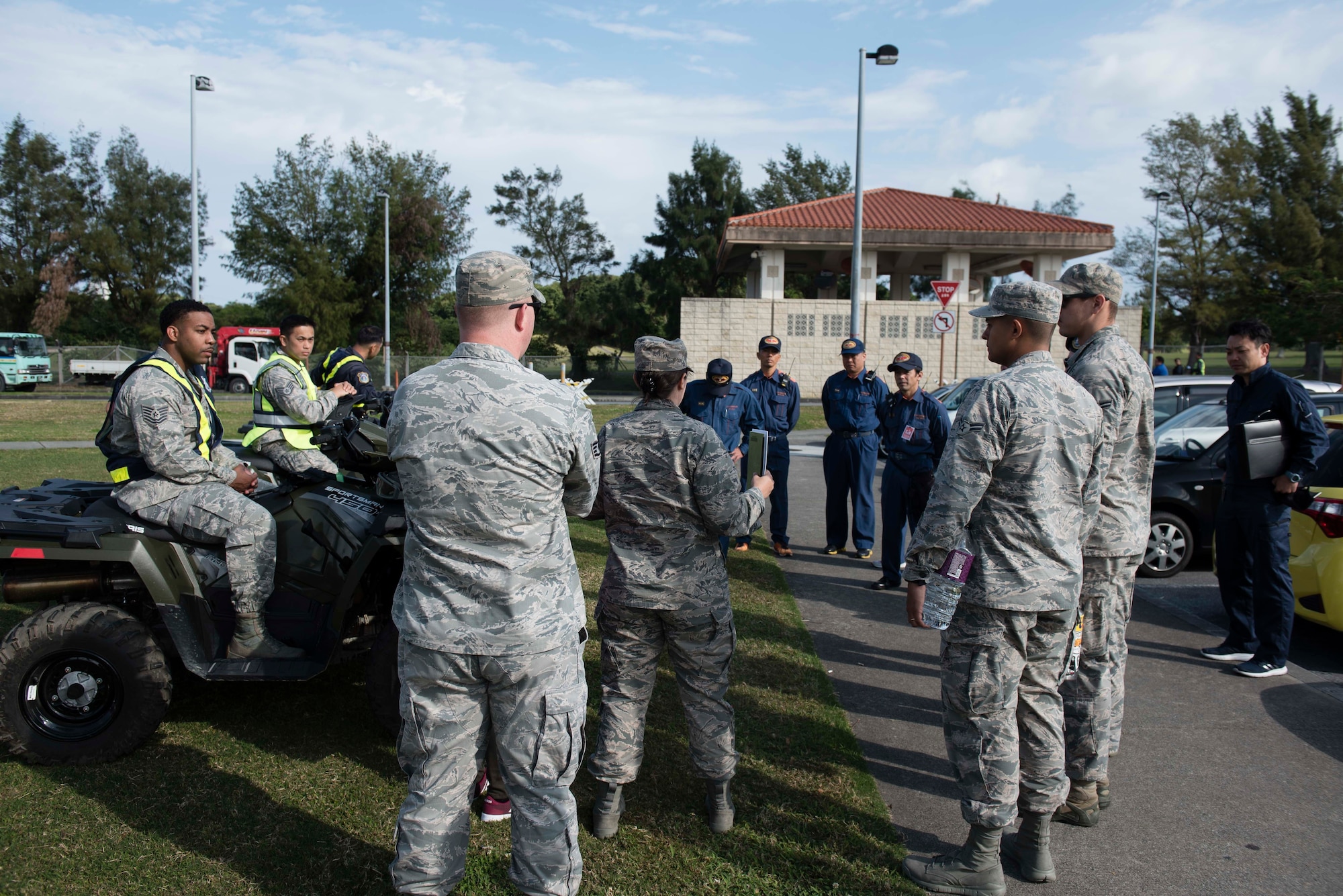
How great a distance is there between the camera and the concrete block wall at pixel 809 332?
28578 mm

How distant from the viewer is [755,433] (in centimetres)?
338

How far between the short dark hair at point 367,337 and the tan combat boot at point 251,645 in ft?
13.5

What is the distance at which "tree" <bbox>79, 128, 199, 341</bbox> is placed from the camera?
148 feet

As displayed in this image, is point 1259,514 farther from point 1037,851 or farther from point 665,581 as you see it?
point 665,581

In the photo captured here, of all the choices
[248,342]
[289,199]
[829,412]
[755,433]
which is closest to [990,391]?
[755,433]

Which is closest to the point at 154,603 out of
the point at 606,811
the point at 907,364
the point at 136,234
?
the point at 606,811

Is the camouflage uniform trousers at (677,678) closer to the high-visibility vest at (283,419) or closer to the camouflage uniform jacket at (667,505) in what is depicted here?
the camouflage uniform jacket at (667,505)

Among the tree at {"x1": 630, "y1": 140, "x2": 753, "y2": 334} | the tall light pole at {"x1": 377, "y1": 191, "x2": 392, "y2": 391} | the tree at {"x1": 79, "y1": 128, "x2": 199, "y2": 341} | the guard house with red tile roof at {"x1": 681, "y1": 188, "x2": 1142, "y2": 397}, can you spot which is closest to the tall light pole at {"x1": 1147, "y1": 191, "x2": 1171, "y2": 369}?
the guard house with red tile roof at {"x1": 681, "y1": 188, "x2": 1142, "y2": 397}

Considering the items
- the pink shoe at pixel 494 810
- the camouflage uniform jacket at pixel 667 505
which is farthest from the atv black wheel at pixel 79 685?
the camouflage uniform jacket at pixel 667 505

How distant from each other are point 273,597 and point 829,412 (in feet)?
18.1

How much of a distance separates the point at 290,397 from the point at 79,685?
212cm

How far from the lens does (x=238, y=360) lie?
3167 cm

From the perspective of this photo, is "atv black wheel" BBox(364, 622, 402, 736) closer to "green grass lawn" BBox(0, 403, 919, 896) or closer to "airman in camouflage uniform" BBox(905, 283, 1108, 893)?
"green grass lawn" BBox(0, 403, 919, 896)

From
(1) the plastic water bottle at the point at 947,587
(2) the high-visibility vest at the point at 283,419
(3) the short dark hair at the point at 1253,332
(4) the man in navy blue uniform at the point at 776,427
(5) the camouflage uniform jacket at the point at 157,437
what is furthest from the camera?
(4) the man in navy blue uniform at the point at 776,427
